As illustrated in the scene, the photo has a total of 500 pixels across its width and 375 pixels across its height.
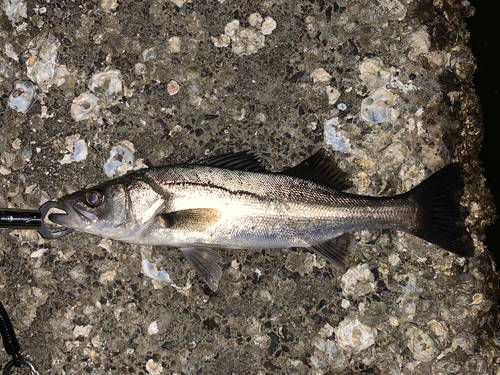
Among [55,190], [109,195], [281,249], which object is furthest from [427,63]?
[55,190]

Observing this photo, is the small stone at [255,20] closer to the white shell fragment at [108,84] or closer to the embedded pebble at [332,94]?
the embedded pebble at [332,94]

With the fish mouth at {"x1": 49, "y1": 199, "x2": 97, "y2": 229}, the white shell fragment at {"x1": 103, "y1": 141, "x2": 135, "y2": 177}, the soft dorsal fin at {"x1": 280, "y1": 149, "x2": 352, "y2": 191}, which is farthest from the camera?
the white shell fragment at {"x1": 103, "y1": 141, "x2": 135, "y2": 177}

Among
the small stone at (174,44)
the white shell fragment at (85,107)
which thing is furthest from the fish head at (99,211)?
the small stone at (174,44)

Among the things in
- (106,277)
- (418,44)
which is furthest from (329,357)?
(418,44)

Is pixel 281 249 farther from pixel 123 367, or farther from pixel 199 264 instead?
pixel 123 367

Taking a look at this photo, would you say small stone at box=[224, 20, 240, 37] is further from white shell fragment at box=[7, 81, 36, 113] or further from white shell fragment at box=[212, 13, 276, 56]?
white shell fragment at box=[7, 81, 36, 113]

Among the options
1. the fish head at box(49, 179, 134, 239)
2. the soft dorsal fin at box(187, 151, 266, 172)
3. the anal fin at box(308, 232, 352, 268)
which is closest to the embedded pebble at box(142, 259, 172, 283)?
the fish head at box(49, 179, 134, 239)
